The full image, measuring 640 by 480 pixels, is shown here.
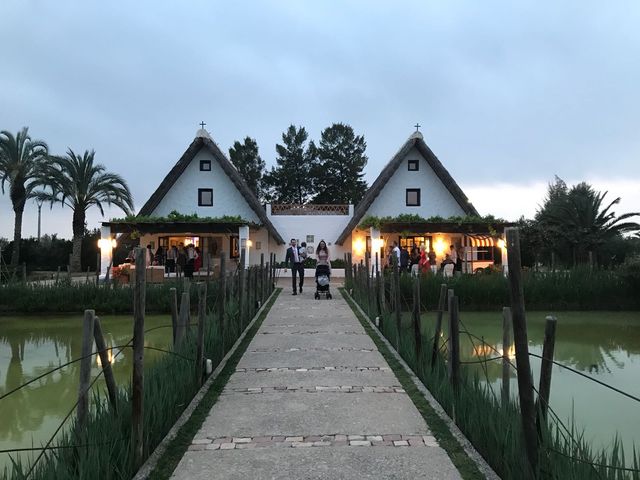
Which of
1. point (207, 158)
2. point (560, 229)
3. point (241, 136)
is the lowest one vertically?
point (560, 229)

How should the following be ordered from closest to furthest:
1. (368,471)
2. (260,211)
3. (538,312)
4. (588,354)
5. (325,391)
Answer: (368,471) < (325,391) < (588,354) < (538,312) < (260,211)

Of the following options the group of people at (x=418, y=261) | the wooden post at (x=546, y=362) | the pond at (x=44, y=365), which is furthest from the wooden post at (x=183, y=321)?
the group of people at (x=418, y=261)

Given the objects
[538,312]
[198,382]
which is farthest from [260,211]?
[198,382]

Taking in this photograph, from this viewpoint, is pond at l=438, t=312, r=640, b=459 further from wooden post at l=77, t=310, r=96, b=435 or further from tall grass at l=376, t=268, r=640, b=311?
wooden post at l=77, t=310, r=96, b=435

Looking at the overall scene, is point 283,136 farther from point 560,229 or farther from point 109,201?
point 560,229

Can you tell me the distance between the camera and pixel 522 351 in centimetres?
289

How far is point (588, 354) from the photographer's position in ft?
24.8

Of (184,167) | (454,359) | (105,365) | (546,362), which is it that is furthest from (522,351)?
(184,167)

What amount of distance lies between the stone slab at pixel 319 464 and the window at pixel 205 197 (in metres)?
19.1

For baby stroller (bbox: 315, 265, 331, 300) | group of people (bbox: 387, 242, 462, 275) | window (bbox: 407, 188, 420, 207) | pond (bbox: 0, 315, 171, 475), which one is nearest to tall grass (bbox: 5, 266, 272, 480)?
pond (bbox: 0, 315, 171, 475)

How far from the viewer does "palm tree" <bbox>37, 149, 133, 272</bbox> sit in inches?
963

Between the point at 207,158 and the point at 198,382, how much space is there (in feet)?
58.6

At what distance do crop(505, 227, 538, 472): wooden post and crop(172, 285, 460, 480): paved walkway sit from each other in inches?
18.6

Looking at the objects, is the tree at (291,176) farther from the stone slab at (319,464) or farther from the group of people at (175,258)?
the stone slab at (319,464)
